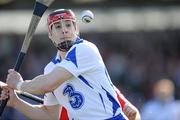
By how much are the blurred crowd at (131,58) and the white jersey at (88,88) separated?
247 inches

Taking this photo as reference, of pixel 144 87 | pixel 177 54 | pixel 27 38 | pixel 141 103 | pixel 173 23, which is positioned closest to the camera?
pixel 27 38

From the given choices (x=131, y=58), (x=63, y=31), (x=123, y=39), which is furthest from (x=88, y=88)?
(x=123, y=39)

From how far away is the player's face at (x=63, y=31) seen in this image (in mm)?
9156

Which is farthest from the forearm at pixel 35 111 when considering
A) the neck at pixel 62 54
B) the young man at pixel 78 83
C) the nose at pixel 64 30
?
the nose at pixel 64 30

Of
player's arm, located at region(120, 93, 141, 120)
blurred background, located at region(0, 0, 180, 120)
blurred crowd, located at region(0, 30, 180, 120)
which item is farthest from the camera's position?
blurred background, located at region(0, 0, 180, 120)

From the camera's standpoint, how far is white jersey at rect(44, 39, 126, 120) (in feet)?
29.3

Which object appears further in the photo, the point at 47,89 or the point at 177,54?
the point at 177,54

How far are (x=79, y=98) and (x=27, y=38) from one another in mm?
953

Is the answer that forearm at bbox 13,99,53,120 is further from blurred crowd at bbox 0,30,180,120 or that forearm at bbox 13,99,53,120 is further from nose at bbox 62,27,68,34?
blurred crowd at bbox 0,30,180,120

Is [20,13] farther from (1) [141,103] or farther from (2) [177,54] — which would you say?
(1) [141,103]

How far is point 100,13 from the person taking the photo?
75.0 ft

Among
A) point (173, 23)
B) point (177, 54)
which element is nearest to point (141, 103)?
point (177, 54)

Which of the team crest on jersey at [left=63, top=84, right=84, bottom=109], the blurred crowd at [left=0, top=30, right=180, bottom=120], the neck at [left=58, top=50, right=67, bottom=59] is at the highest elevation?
the neck at [left=58, top=50, right=67, bottom=59]

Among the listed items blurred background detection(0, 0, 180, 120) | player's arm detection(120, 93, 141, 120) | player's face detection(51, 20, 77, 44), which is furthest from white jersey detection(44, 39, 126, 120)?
blurred background detection(0, 0, 180, 120)
